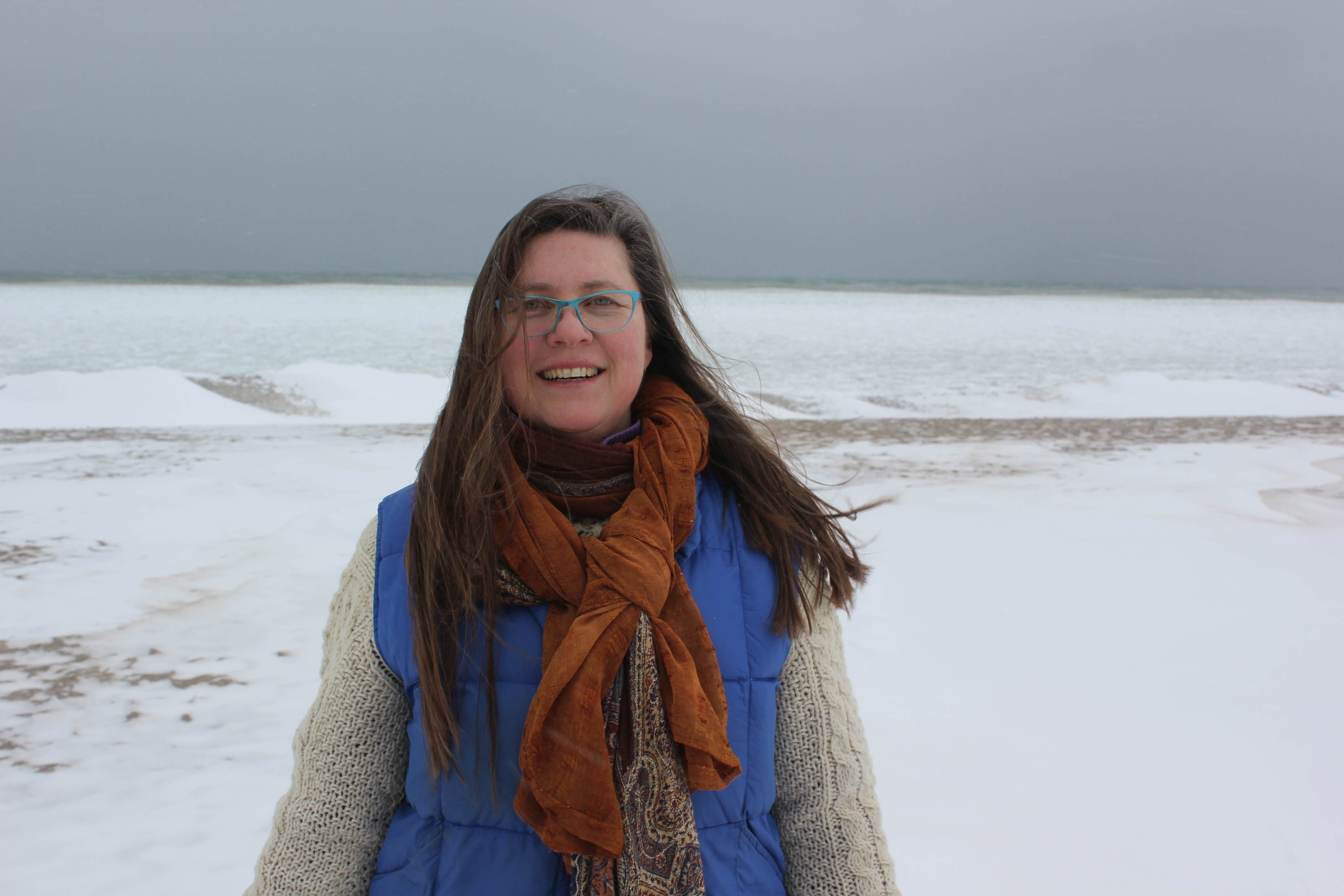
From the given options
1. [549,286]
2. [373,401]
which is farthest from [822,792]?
[373,401]

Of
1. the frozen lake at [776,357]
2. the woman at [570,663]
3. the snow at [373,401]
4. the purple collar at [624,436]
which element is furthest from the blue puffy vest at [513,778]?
the snow at [373,401]

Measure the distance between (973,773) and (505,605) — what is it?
2.11 metres

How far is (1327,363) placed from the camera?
17.0 metres

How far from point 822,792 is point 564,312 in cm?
87

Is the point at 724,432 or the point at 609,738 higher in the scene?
the point at 724,432

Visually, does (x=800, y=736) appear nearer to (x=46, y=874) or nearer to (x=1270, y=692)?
(x=46, y=874)

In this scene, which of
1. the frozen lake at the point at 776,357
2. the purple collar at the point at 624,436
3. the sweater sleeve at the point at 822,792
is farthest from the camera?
the frozen lake at the point at 776,357

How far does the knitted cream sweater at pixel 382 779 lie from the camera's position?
4.15 feet

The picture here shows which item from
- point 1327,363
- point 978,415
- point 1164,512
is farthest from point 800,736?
point 1327,363

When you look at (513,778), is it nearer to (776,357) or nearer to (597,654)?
(597,654)

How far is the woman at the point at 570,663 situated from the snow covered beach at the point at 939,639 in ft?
4.16

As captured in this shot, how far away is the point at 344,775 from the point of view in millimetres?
1278

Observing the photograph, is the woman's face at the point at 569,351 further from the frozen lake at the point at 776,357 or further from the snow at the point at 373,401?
the snow at the point at 373,401

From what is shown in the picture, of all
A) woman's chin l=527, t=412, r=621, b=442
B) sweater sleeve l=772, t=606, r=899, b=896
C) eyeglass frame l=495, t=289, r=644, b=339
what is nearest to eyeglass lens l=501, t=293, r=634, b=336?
eyeglass frame l=495, t=289, r=644, b=339
